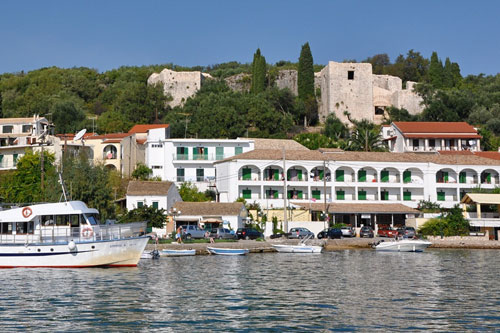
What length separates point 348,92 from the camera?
351 ft

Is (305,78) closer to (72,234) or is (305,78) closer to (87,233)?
(87,233)

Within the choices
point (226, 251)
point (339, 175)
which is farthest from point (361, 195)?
point (226, 251)

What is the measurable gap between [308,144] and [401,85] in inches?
1437

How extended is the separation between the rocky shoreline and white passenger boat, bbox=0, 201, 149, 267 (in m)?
9.80

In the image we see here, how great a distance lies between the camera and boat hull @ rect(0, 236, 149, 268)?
119ft

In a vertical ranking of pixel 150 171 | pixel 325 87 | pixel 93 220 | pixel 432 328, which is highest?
pixel 325 87

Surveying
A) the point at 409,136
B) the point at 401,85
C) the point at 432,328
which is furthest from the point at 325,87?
the point at 432,328

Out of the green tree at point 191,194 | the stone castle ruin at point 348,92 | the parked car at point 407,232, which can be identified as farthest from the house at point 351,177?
the stone castle ruin at point 348,92

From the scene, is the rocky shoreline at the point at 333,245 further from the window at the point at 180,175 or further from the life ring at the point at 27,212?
the window at the point at 180,175

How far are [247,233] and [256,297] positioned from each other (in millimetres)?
29304

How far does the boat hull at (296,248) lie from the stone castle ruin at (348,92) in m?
58.6

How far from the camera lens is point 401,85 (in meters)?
117

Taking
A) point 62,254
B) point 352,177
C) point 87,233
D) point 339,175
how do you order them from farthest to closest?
point 352,177, point 339,175, point 87,233, point 62,254

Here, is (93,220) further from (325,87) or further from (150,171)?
(325,87)
